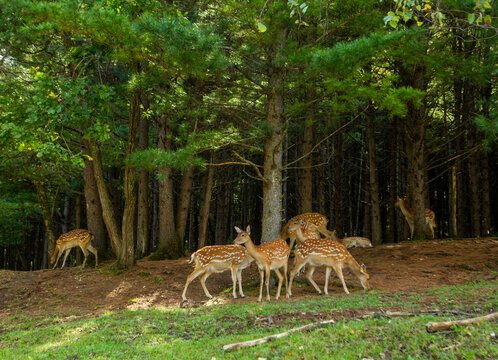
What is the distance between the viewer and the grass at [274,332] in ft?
13.8

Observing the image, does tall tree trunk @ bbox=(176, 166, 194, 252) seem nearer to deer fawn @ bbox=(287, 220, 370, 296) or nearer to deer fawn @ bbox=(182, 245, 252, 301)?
deer fawn @ bbox=(182, 245, 252, 301)

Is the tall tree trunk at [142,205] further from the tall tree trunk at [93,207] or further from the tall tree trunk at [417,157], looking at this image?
the tall tree trunk at [417,157]

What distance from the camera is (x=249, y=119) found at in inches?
521

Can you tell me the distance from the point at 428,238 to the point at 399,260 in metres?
2.45

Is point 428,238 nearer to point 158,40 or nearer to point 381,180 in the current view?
point 158,40

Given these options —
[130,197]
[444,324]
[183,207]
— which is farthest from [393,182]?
[444,324]

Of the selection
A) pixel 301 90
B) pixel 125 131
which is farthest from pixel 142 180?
pixel 301 90

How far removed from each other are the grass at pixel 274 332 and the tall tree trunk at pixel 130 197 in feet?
9.69

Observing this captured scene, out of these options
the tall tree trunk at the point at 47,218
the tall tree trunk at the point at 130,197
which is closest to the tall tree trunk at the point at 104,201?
the tall tree trunk at the point at 130,197

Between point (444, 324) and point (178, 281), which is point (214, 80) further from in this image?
point (444, 324)

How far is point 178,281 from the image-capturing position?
382 inches

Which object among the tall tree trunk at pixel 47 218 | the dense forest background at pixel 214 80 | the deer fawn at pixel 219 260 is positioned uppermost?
the dense forest background at pixel 214 80

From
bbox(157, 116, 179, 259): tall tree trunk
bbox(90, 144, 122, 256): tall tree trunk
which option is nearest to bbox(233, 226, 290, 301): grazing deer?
bbox(90, 144, 122, 256): tall tree trunk

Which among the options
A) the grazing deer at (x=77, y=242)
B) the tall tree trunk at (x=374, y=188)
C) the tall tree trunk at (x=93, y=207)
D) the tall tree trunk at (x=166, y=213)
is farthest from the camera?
the tall tree trunk at (x=374, y=188)
